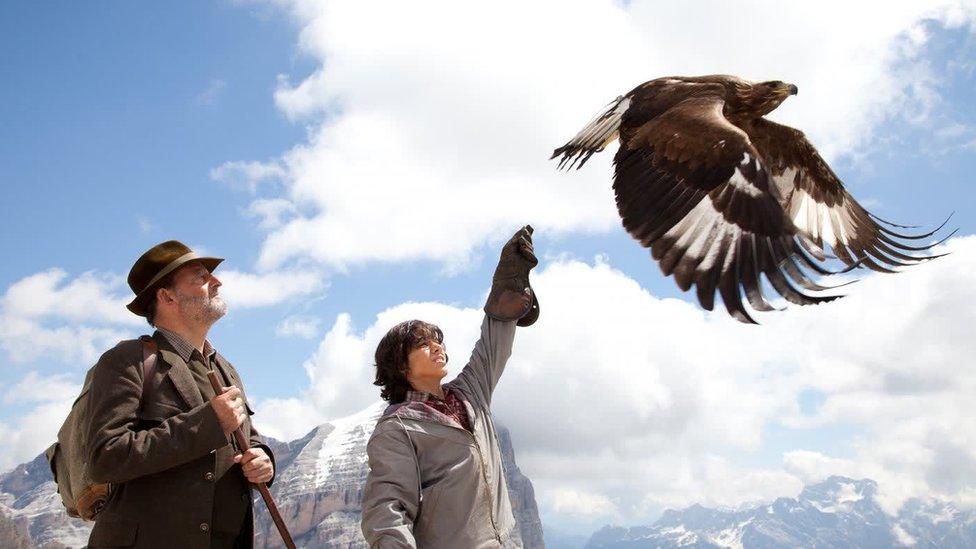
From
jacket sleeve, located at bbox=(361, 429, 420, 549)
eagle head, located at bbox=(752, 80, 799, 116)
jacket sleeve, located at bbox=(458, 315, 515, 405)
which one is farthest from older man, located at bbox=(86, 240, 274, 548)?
eagle head, located at bbox=(752, 80, 799, 116)

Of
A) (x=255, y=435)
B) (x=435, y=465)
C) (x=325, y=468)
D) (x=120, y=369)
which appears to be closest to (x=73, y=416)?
(x=120, y=369)

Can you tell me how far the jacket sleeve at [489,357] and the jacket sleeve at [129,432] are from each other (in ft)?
4.09

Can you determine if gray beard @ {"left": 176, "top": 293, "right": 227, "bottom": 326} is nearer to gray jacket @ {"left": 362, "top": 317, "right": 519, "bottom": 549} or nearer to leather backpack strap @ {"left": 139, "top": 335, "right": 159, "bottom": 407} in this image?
leather backpack strap @ {"left": 139, "top": 335, "right": 159, "bottom": 407}

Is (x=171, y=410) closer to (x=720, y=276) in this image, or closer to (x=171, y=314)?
(x=171, y=314)

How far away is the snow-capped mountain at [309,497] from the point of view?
13975 centimetres

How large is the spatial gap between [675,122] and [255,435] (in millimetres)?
3118

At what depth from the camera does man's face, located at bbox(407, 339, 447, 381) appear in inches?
141

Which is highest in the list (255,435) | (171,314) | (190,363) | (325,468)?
(325,468)

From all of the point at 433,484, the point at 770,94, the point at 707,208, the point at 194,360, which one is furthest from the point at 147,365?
the point at 770,94

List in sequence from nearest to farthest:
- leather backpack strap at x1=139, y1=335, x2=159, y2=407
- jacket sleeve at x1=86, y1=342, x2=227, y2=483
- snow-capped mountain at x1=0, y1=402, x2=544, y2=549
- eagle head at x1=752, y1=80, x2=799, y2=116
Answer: jacket sleeve at x1=86, y1=342, x2=227, y2=483 < leather backpack strap at x1=139, y1=335, x2=159, y2=407 < eagle head at x1=752, y1=80, x2=799, y2=116 < snow-capped mountain at x1=0, y1=402, x2=544, y2=549

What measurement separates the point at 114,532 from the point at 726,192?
11.8 ft

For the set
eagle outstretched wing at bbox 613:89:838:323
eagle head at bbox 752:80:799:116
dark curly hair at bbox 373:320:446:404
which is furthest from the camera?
eagle head at bbox 752:80:799:116

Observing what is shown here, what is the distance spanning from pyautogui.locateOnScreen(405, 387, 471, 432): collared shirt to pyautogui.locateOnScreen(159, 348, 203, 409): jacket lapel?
91 cm

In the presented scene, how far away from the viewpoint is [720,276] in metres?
4.07
